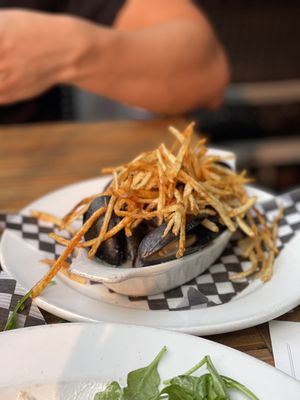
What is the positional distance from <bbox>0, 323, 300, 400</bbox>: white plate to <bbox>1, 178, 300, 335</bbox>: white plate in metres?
0.08

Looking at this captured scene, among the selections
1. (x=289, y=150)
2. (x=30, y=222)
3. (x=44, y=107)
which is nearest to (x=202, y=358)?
(x=30, y=222)

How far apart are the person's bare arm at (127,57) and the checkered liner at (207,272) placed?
53cm

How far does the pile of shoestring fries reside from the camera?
0.87 meters

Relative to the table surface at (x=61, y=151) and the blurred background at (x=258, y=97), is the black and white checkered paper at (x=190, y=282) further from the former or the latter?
the blurred background at (x=258, y=97)

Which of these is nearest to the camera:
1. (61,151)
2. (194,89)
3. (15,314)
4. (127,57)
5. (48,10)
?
(15,314)

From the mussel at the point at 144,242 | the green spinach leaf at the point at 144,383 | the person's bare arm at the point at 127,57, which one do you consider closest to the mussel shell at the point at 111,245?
the mussel at the point at 144,242

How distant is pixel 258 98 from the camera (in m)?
2.98

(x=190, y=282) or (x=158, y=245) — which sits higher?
(x=158, y=245)

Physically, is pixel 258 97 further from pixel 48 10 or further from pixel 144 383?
pixel 144 383

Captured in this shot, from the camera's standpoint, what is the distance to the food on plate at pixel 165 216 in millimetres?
857

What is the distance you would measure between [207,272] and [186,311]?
0.48ft

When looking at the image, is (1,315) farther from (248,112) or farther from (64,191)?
(248,112)

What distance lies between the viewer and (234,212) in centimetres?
98

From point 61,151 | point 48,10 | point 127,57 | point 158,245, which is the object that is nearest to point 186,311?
point 158,245
